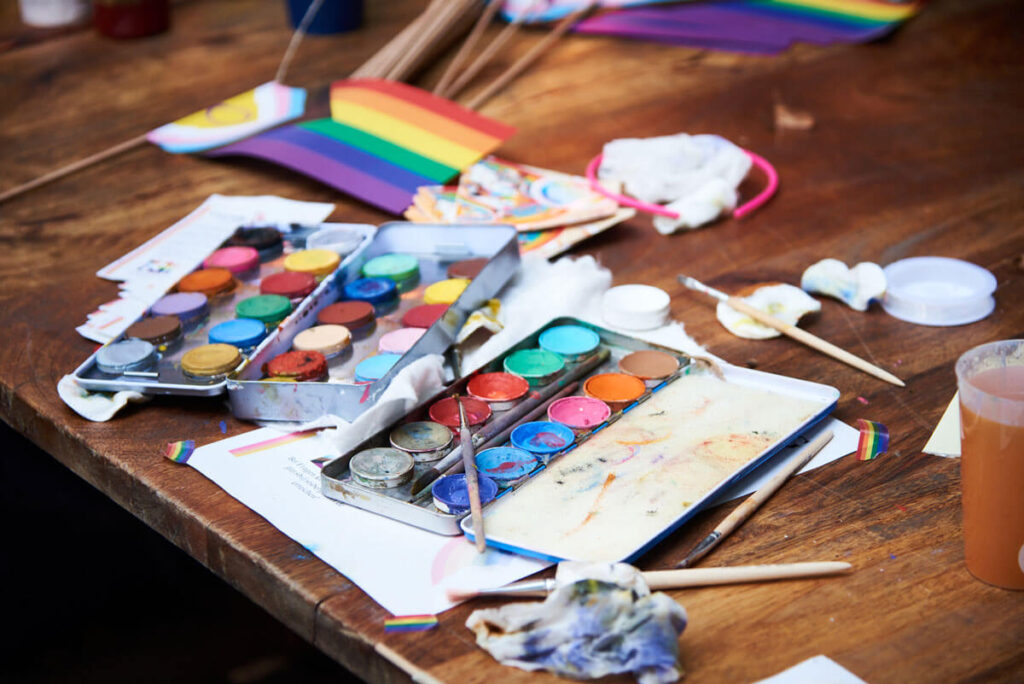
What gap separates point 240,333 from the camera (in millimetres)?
1083

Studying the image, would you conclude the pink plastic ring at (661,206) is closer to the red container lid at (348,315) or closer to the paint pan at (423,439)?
the red container lid at (348,315)

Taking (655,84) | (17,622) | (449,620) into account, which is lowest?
(17,622)

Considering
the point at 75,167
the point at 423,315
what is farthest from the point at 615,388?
the point at 75,167

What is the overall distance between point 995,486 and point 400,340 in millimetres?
584

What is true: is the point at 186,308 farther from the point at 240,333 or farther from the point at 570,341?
the point at 570,341

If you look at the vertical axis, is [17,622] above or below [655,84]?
below

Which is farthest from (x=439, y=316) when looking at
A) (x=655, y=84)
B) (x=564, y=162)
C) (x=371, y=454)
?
(x=655, y=84)

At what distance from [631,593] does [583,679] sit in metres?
0.06

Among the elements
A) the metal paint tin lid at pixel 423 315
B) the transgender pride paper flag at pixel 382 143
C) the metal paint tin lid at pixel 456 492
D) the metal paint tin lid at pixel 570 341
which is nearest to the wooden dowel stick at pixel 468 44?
the transgender pride paper flag at pixel 382 143

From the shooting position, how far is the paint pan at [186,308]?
1.13 metres

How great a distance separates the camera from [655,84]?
5.93ft

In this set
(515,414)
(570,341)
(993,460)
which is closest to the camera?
(993,460)

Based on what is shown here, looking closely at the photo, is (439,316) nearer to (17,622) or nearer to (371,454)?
(371,454)

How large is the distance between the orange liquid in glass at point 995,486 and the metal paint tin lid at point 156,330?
0.75m
